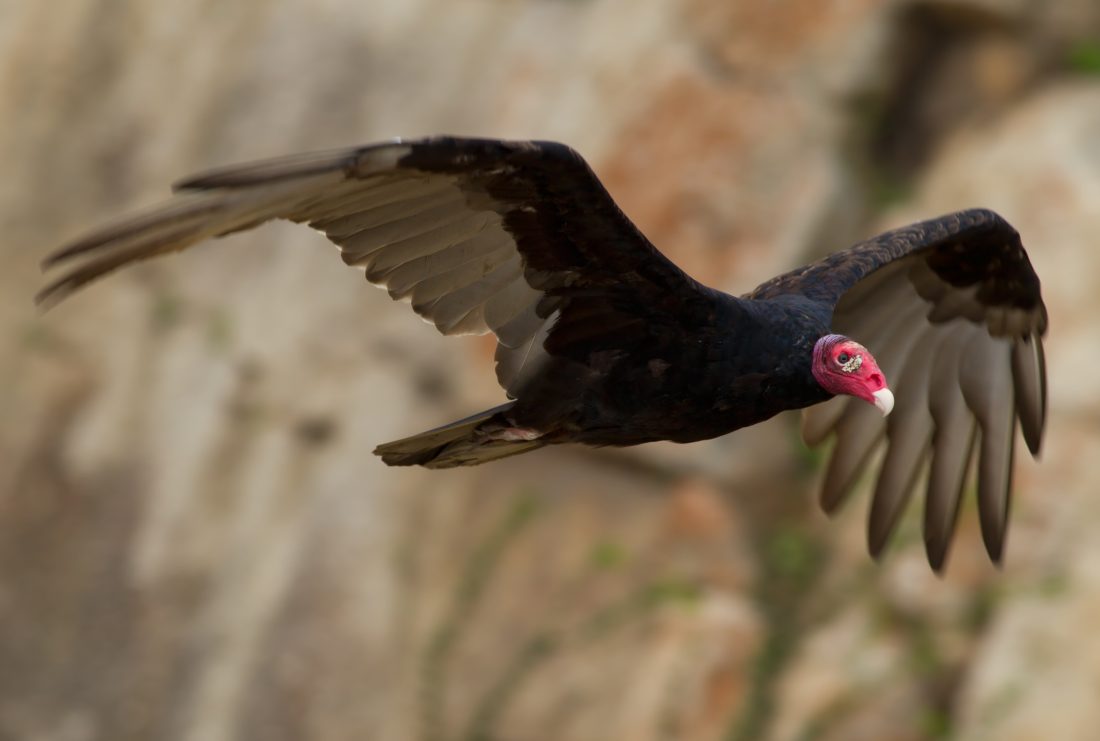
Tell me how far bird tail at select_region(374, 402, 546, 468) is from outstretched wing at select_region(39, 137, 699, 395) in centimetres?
16

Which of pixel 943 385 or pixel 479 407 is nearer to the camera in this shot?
pixel 943 385

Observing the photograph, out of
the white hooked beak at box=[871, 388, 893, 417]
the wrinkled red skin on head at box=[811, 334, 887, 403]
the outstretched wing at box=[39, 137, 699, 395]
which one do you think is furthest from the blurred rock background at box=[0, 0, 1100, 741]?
the outstretched wing at box=[39, 137, 699, 395]

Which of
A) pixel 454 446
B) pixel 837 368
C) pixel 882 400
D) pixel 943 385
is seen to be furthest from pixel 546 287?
pixel 943 385

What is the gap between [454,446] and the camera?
4.62 meters

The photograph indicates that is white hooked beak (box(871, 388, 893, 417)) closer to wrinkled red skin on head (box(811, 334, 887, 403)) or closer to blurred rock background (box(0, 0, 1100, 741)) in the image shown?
wrinkled red skin on head (box(811, 334, 887, 403))

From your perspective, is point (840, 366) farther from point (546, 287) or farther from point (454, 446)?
point (454, 446)

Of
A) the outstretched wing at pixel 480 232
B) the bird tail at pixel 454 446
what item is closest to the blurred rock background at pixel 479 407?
the bird tail at pixel 454 446

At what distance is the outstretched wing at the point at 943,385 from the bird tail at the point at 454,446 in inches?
60.9

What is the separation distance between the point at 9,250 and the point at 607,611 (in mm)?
3962

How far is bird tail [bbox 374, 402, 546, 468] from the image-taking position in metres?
4.52

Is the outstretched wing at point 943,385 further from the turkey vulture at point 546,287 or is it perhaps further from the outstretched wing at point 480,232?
the outstretched wing at point 480,232

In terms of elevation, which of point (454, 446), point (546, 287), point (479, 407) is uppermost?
point (479, 407)

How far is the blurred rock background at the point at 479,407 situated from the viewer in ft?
25.0

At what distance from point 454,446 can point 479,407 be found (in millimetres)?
4048
